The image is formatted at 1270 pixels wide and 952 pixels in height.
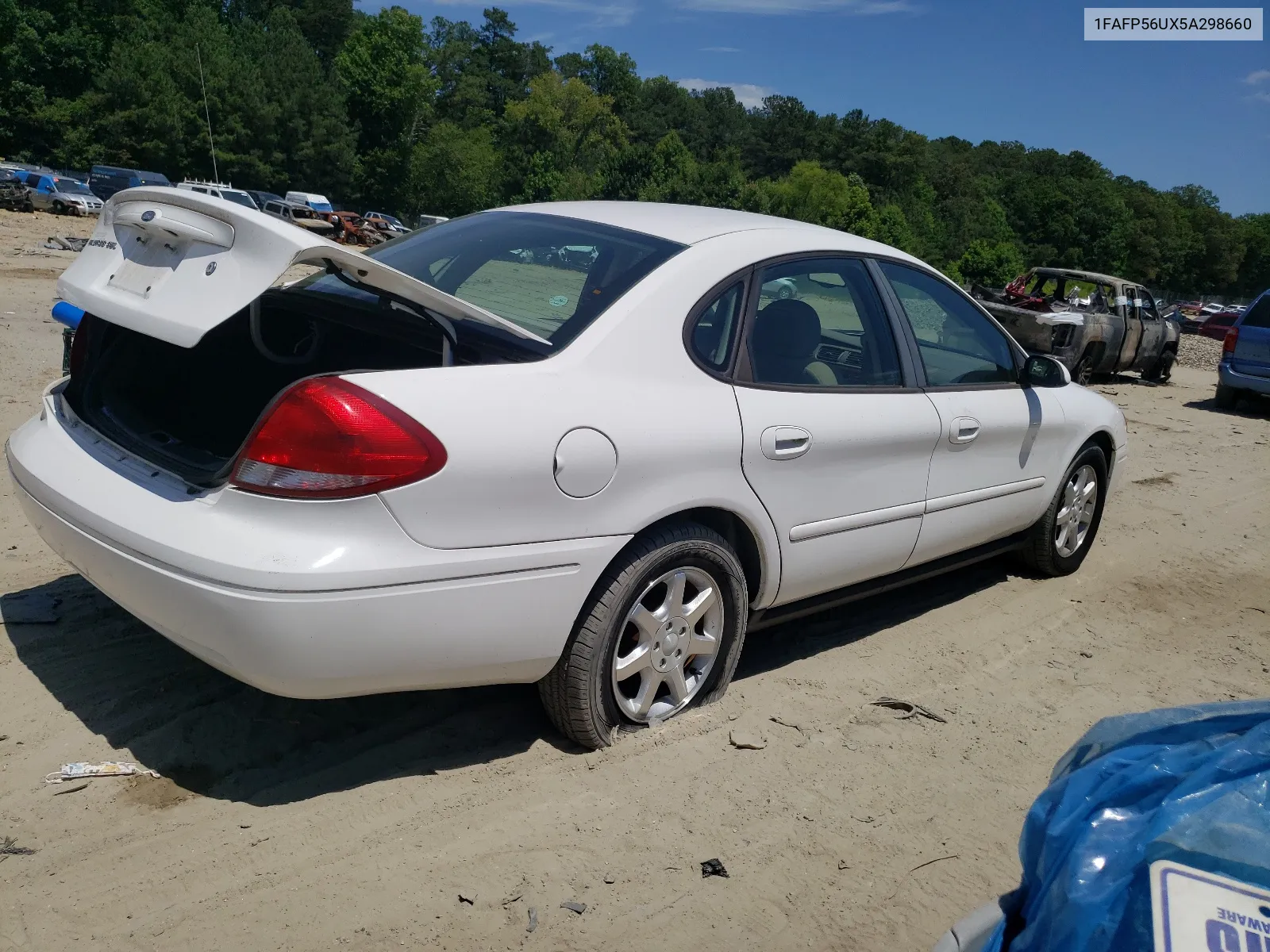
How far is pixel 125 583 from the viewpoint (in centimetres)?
293

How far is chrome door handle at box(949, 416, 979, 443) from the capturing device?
172 inches

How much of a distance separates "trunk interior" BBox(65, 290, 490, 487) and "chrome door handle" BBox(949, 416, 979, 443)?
216cm

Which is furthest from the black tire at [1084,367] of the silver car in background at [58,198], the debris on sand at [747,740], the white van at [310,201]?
the white van at [310,201]

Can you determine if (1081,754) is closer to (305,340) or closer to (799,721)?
(799,721)

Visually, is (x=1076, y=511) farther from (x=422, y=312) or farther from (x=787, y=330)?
(x=422, y=312)

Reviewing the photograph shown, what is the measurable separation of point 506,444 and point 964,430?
230 cm

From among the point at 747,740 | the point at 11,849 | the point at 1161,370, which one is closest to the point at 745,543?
the point at 747,740

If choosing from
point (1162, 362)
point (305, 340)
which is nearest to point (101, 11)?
point (1162, 362)

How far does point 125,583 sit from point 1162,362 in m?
17.8

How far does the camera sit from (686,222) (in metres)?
3.93

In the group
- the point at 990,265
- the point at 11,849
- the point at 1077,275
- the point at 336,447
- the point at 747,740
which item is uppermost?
the point at 990,265

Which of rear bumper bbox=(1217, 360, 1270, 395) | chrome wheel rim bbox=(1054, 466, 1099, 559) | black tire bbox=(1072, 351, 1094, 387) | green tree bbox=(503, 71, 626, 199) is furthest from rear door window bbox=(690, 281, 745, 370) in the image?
green tree bbox=(503, 71, 626, 199)

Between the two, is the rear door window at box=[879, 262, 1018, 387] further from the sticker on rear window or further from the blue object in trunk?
the blue object in trunk

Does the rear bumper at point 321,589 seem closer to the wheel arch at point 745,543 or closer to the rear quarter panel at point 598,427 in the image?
the rear quarter panel at point 598,427
